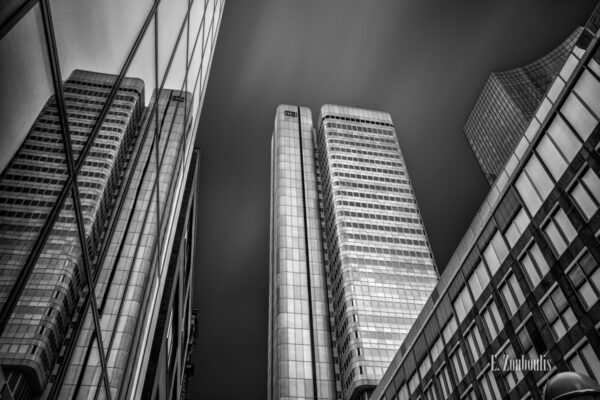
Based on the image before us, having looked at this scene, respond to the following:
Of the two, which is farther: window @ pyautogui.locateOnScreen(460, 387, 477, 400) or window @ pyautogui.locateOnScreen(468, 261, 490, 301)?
window @ pyautogui.locateOnScreen(468, 261, 490, 301)

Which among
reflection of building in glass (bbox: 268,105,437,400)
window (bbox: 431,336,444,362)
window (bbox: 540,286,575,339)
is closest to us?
window (bbox: 540,286,575,339)

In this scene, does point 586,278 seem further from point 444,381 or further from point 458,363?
point 444,381

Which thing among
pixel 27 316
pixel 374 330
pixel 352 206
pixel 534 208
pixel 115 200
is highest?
pixel 352 206

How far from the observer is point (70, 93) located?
5629mm

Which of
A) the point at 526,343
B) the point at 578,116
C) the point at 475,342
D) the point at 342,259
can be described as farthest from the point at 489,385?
the point at 342,259

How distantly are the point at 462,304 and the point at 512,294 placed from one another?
6.85 meters

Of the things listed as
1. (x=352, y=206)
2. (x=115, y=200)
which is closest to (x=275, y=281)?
(x=352, y=206)

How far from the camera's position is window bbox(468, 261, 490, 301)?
3828 cm

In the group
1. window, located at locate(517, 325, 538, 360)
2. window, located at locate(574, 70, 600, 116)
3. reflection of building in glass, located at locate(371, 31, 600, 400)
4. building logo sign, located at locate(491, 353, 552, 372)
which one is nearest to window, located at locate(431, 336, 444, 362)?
reflection of building in glass, located at locate(371, 31, 600, 400)

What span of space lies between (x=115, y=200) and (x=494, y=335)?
34624 mm

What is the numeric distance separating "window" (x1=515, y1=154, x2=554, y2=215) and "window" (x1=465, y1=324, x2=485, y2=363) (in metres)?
11.5

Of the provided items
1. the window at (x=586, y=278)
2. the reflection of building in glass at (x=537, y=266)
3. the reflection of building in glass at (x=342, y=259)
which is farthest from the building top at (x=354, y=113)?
the window at (x=586, y=278)

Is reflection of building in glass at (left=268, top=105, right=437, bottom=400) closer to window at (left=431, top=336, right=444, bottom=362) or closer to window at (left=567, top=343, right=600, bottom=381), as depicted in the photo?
window at (left=431, top=336, right=444, bottom=362)

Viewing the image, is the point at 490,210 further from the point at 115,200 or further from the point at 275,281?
the point at 275,281
